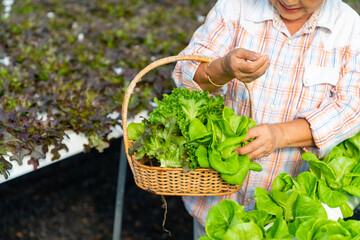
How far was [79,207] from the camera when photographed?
3.06m

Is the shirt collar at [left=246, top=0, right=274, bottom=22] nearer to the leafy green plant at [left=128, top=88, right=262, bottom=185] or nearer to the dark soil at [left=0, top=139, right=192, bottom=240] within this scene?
the leafy green plant at [left=128, top=88, right=262, bottom=185]

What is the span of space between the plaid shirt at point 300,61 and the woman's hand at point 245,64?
181mm

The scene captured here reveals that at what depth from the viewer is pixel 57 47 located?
2.57 m

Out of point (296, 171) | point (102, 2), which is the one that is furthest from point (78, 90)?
point (102, 2)

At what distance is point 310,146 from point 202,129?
449 mm

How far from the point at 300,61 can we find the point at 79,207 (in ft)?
7.05

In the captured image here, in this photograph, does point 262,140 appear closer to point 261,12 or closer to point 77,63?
point 261,12

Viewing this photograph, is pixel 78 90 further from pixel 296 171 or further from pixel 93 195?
pixel 93 195

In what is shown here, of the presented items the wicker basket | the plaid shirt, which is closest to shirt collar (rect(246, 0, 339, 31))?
the plaid shirt

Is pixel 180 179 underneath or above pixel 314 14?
underneath

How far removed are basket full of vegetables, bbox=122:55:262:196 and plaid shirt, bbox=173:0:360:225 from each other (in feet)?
0.45

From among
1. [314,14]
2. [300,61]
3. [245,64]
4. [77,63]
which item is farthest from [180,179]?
[77,63]

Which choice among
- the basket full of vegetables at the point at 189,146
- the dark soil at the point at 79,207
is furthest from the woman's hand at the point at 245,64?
the dark soil at the point at 79,207

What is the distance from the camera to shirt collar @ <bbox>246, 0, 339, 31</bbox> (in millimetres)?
1418
